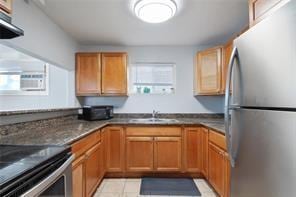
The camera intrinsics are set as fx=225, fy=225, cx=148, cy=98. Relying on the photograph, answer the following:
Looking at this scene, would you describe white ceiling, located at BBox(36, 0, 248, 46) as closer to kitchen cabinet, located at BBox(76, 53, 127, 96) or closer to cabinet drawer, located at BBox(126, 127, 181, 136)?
kitchen cabinet, located at BBox(76, 53, 127, 96)

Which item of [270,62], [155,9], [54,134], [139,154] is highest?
[155,9]

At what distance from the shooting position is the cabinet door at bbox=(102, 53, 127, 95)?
149 inches

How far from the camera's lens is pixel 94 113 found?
3.54 metres

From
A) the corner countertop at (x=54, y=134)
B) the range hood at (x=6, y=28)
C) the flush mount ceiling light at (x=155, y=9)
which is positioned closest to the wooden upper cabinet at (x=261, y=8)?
the flush mount ceiling light at (x=155, y=9)

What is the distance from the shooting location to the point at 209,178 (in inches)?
115

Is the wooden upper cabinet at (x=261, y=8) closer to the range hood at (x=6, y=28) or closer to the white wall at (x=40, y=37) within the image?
the range hood at (x=6, y=28)

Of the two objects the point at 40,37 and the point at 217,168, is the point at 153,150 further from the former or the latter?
the point at 40,37

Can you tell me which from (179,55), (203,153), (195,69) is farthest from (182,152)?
(179,55)

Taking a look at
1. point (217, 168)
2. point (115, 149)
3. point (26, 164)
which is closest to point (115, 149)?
point (115, 149)

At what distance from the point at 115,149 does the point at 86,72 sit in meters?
1.40

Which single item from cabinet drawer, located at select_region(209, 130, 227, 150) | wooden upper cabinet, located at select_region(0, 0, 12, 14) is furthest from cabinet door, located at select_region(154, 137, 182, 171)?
wooden upper cabinet, located at select_region(0, 0, 12, 14)

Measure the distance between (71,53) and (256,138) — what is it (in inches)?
126

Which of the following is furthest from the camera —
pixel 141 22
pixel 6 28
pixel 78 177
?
pixel 141 22

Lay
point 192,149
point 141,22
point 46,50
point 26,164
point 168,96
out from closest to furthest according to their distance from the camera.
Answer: point 26,164 < point 46,50 < point 141,22 < point 192,149 < point 168,96
